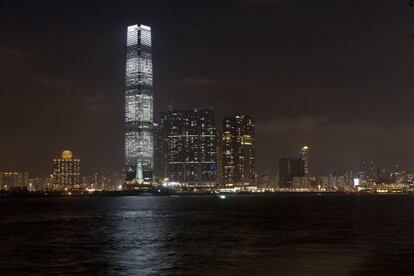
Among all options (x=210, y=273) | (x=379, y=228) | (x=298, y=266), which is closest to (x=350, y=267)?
(x=298, y=266)

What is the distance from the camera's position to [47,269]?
44750mm

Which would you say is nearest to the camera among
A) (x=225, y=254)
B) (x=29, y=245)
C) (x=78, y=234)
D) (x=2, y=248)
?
(x=225, y=254)

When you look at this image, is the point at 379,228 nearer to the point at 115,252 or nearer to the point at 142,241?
the point at 142,241

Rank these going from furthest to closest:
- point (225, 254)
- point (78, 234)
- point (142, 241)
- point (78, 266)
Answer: point (78, 234), point (142, 241), point (225, 254), point (78, 266)

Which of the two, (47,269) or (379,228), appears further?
(379,228)

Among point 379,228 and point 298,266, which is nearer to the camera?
point 298,266

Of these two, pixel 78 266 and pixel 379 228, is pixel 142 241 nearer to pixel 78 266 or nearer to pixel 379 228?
pixel 78 266

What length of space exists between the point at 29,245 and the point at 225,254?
21.6 meters

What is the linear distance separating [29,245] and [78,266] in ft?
60.2

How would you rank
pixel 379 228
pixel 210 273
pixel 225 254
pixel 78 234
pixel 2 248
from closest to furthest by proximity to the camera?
pixel 210 273 < pixel 225 254 < pixel 2 248 < pixel 78 234 < pixel 379 228

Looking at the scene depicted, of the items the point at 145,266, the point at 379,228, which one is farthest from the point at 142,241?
the point at 379,228

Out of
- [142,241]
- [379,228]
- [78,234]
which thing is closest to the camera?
[142,241]

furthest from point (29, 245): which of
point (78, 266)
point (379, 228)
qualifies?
point (379, 228)

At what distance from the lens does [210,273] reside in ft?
140
